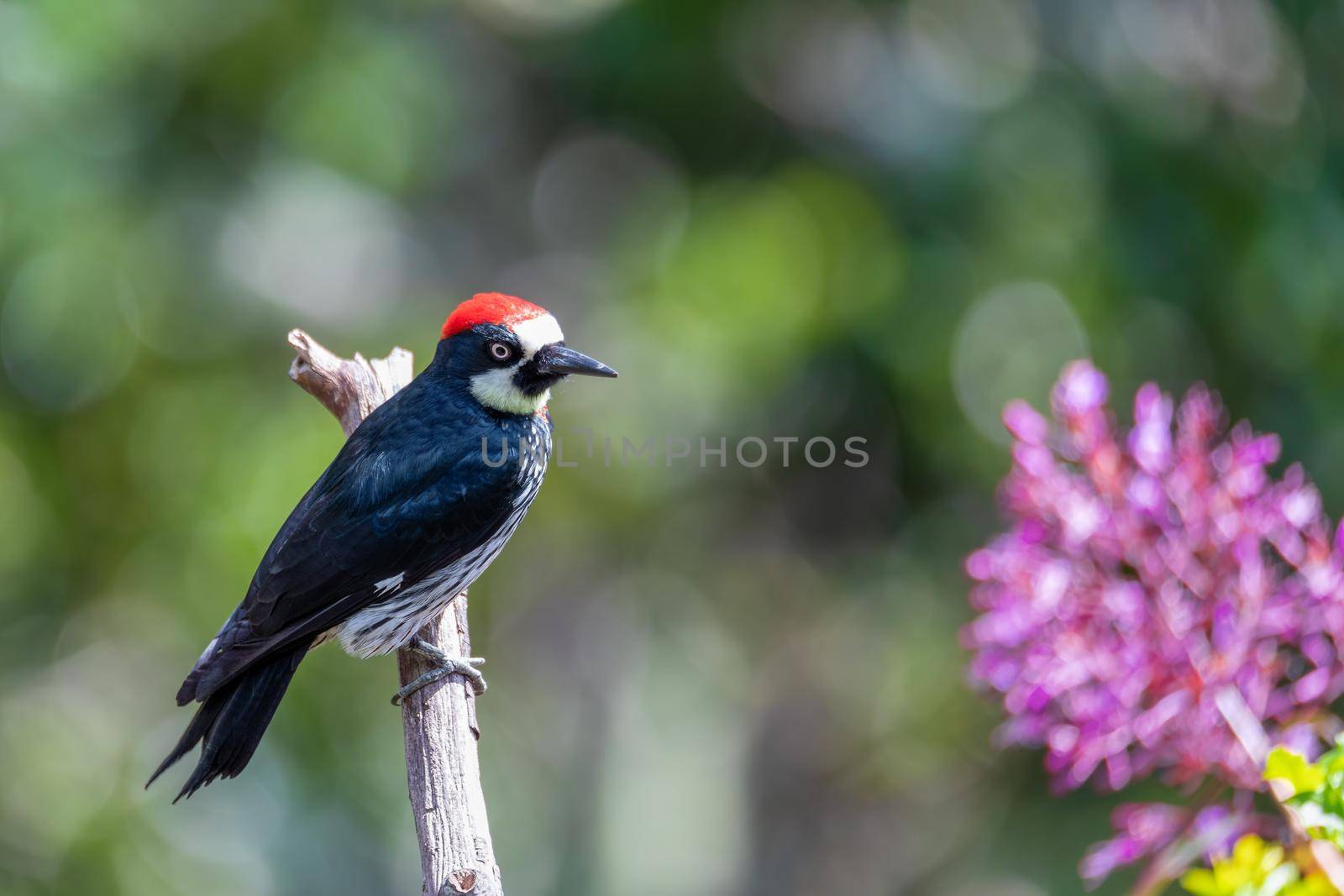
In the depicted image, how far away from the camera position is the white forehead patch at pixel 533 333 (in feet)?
9.89

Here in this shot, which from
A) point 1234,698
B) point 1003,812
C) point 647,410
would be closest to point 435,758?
point 1234,698

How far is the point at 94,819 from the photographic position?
611 cm

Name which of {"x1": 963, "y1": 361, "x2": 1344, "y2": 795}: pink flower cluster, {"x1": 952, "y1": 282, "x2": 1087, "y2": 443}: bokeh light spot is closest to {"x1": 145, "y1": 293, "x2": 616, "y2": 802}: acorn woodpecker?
{"x1": 963, "y1": 361, "x2": 1344, "y2": 795}: pink flower cluster

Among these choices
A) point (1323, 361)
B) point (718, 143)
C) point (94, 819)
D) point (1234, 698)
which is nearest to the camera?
point (1234, 698)

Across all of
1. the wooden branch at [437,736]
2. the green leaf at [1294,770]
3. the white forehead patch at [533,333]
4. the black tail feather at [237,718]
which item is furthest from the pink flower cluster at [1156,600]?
the black tail feather at [237,718]

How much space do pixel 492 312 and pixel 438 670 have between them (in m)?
0.85

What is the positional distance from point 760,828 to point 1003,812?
1512mm

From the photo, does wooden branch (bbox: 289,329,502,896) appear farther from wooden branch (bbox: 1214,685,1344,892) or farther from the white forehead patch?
wooden branch (bbox: 1214,685,1344,892)

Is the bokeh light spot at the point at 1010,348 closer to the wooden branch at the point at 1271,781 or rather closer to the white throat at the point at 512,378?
the white throat at the point at 512,378

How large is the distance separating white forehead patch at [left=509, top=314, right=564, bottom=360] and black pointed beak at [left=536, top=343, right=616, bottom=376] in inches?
0.6

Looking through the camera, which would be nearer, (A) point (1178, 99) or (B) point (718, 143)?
(A) point (1178, 99)

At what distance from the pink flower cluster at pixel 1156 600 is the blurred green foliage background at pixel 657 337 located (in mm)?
4185

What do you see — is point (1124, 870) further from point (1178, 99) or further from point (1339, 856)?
point (1339, 856)

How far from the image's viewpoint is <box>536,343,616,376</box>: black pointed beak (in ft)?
9.60
